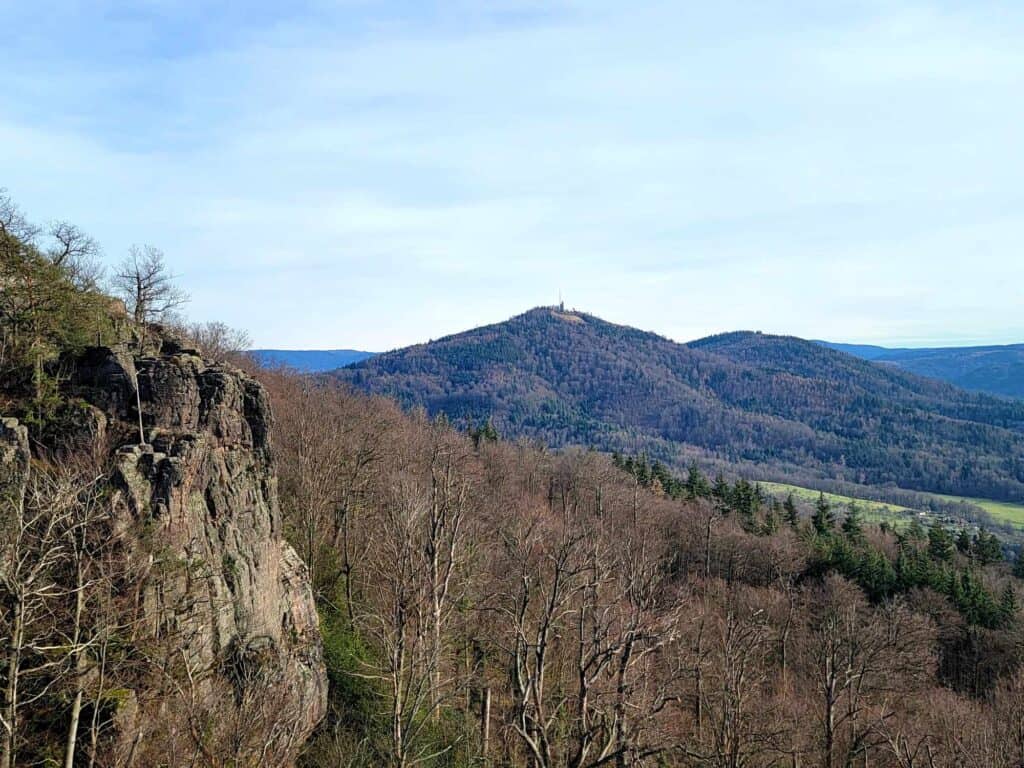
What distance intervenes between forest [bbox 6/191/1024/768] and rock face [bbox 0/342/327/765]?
10 cm

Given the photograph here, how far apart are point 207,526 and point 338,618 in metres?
14.0

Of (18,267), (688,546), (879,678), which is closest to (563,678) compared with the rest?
(879,678)

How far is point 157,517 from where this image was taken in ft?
62.0

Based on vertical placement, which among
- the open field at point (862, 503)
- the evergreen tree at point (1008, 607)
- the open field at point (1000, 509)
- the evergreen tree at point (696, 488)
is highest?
the evergreen tree at point (696, 488)

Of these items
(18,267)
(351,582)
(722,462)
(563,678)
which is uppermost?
(18,267)

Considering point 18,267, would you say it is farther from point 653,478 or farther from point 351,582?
point 653,478

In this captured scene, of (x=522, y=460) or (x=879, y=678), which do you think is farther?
(x=522, y=460)

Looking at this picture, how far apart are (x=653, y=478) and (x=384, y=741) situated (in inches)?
2406

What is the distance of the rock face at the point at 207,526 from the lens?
59.2 feet

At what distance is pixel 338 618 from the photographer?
32.8m

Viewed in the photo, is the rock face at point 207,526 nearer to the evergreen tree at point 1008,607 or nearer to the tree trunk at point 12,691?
the tree trunk at point 12,691

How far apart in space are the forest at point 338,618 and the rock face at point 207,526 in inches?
3.8

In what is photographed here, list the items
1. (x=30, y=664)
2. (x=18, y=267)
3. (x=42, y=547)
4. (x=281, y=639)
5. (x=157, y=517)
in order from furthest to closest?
(x=281, y=639) < (x=18, y=267) < (x=157, y=517) < (x=30, y=664) < (x=42, y=547)

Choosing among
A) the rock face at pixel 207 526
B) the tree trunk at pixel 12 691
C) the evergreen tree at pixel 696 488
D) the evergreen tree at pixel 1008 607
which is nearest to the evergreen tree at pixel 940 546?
the evergreen tree at pixel 1008 607
